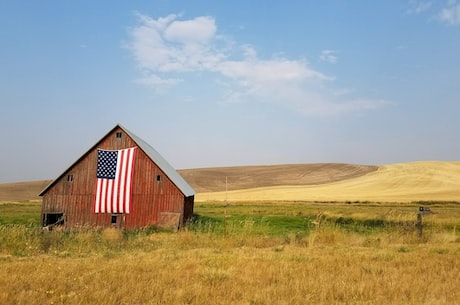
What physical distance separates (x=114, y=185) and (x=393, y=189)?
52.8m

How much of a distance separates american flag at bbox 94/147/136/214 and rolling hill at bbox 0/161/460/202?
38.0 meters

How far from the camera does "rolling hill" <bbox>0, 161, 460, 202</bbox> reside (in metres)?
64.4

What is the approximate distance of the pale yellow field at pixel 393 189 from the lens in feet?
196

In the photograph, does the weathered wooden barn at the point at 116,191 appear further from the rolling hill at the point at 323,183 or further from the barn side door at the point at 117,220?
the rolling hill at the point at 323,183

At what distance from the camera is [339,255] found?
1162 centimetres

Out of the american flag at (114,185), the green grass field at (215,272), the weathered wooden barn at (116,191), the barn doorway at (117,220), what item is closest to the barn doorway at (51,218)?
the weathered wooden barn at (116,191)

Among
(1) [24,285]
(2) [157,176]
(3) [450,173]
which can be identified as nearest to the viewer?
(1) [24,285]

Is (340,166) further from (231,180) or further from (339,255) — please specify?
(339,255)

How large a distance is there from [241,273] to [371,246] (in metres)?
7.37

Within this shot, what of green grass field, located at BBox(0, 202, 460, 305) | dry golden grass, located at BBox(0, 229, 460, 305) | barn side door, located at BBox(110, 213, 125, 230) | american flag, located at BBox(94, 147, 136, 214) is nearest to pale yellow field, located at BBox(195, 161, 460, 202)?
barn side door, located at BBox(110, 213, 125, 230)

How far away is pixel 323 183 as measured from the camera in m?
88.2

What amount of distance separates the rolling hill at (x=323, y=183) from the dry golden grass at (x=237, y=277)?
48598mm

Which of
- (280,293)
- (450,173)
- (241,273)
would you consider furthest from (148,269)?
(450,173)

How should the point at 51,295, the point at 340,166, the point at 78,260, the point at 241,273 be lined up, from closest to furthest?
the point at 51,295
the point at 241,273
the point at 78,260
the point at 340,166
